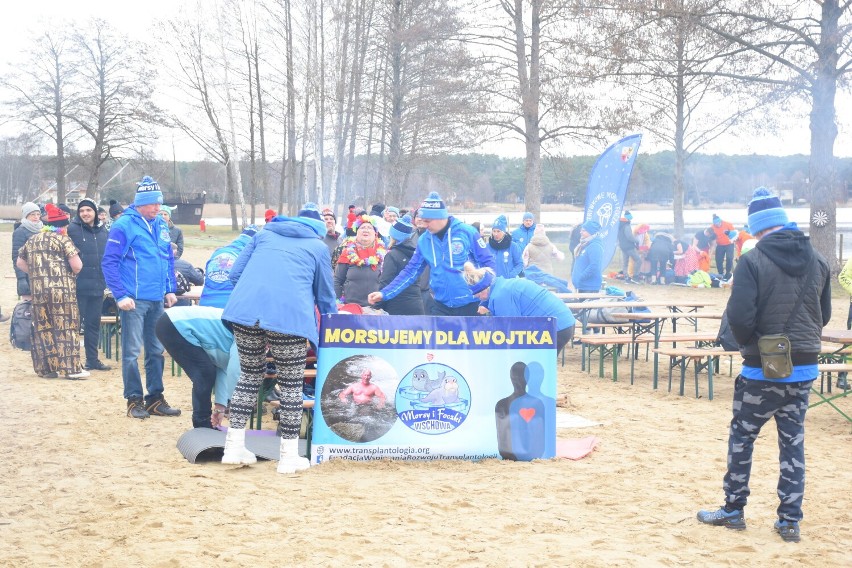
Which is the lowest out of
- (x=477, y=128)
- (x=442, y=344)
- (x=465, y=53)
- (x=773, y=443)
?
(x=773, y=443)

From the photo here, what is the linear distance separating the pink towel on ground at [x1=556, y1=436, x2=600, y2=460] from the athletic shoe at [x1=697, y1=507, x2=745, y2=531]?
1.59 m

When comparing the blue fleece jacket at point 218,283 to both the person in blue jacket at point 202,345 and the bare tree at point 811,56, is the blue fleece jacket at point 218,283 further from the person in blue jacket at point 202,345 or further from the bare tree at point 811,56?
the bare tree at point 811,56

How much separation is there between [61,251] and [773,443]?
6985 mm

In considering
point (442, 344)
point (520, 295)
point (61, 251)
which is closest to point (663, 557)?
point (442, 344)

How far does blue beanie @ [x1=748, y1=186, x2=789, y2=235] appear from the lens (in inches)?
193

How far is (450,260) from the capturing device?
8.30 m

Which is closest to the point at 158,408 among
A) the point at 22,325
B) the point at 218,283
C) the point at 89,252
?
the point at 218,283

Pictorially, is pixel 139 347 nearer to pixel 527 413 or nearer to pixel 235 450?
pixel 235 450

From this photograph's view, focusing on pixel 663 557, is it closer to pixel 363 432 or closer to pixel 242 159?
pixel 363 432

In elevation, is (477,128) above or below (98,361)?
above

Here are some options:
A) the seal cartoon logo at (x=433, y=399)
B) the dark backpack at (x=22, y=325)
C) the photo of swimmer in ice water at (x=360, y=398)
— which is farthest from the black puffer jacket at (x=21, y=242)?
the seal cartoon logo at (x=433, y=399)

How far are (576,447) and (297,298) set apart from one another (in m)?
2.40

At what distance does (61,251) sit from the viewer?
9602 mm

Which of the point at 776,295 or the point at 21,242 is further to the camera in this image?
the point at 21,242
